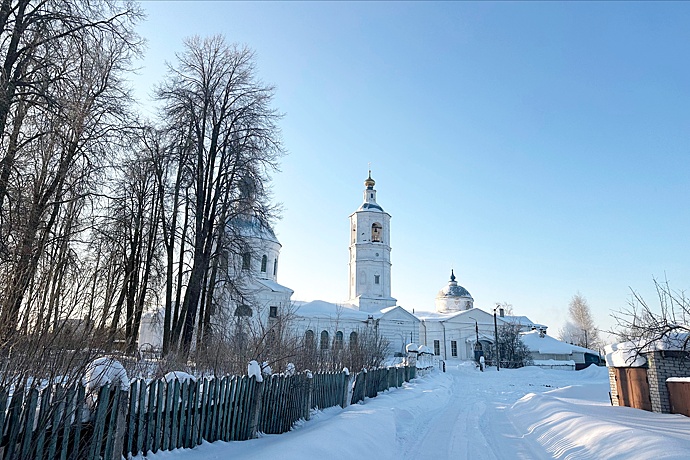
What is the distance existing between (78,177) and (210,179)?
8.96m

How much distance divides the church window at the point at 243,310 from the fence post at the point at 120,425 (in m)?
14.0

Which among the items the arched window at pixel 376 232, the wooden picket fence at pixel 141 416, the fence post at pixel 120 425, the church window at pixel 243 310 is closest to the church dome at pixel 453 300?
the arched window at pixel 376 232

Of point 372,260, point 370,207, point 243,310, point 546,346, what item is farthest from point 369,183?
point 243,310

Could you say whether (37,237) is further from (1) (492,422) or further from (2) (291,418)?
(1) (492,422)

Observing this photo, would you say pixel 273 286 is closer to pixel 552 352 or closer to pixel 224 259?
Answer: pixel 224 259

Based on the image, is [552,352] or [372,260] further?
[372,260]

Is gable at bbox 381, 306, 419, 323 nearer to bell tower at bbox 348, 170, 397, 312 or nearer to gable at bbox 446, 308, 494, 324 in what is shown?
bell tower at bbox 348, 170, 397, 312

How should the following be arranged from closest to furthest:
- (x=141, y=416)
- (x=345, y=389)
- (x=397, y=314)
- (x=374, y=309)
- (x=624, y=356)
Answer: (x=141, y=416) → (x=624, y=356) → (x=345, y=389) → (x=397, y=314) → (x=374, y=309)

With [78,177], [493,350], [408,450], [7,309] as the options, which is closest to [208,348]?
[78,177]

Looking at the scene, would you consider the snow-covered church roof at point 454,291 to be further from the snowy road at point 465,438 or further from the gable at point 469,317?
the snowy road at point 465,438

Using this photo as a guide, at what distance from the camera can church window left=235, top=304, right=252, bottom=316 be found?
1975 centimetres

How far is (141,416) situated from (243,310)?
15.3 meters

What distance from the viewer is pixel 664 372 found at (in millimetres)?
12031

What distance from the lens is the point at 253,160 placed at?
64.3 feet
